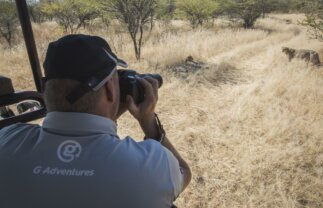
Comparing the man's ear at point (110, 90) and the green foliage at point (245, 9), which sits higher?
the man's ear at point (110, 90)

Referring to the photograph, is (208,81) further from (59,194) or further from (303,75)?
(59,194)

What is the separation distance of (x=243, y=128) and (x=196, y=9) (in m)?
14.0

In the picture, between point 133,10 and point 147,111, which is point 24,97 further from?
point 133,10

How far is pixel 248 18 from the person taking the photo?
19.3m

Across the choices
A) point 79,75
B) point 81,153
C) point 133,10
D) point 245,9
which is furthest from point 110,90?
point 245,9

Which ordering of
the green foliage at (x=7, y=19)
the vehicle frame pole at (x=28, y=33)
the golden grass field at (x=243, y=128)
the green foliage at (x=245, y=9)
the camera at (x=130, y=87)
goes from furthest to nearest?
1. the green foliage at (x=245, y=9)
2. the green foliage at (x=7, y=19)
3. the golden grass field at (x=243, y=128)
4. the vehicle frame pole at (x=28, y=33)
5. the camera at (x=130, y=87)

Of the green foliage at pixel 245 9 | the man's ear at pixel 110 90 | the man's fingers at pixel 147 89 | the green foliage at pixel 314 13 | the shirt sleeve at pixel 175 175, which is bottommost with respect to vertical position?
the green foliage at pixel 245 9

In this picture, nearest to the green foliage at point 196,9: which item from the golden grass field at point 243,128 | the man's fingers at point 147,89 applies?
the golden grass field at point 243,128

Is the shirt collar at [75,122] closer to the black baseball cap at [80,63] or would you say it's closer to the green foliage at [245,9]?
the black baseball cap at [80,63]

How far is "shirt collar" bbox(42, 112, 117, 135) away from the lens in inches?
41.5

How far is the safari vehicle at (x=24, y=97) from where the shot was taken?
160 cm

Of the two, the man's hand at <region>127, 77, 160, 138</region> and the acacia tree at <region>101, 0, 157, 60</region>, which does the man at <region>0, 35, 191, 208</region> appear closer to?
the man's hand at <region>127, 77, 160, 138</region>

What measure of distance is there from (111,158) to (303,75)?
6.05 metres

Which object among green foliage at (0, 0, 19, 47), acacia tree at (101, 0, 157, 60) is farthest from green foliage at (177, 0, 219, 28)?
acacia tree at (101, 0, 157, 60)
